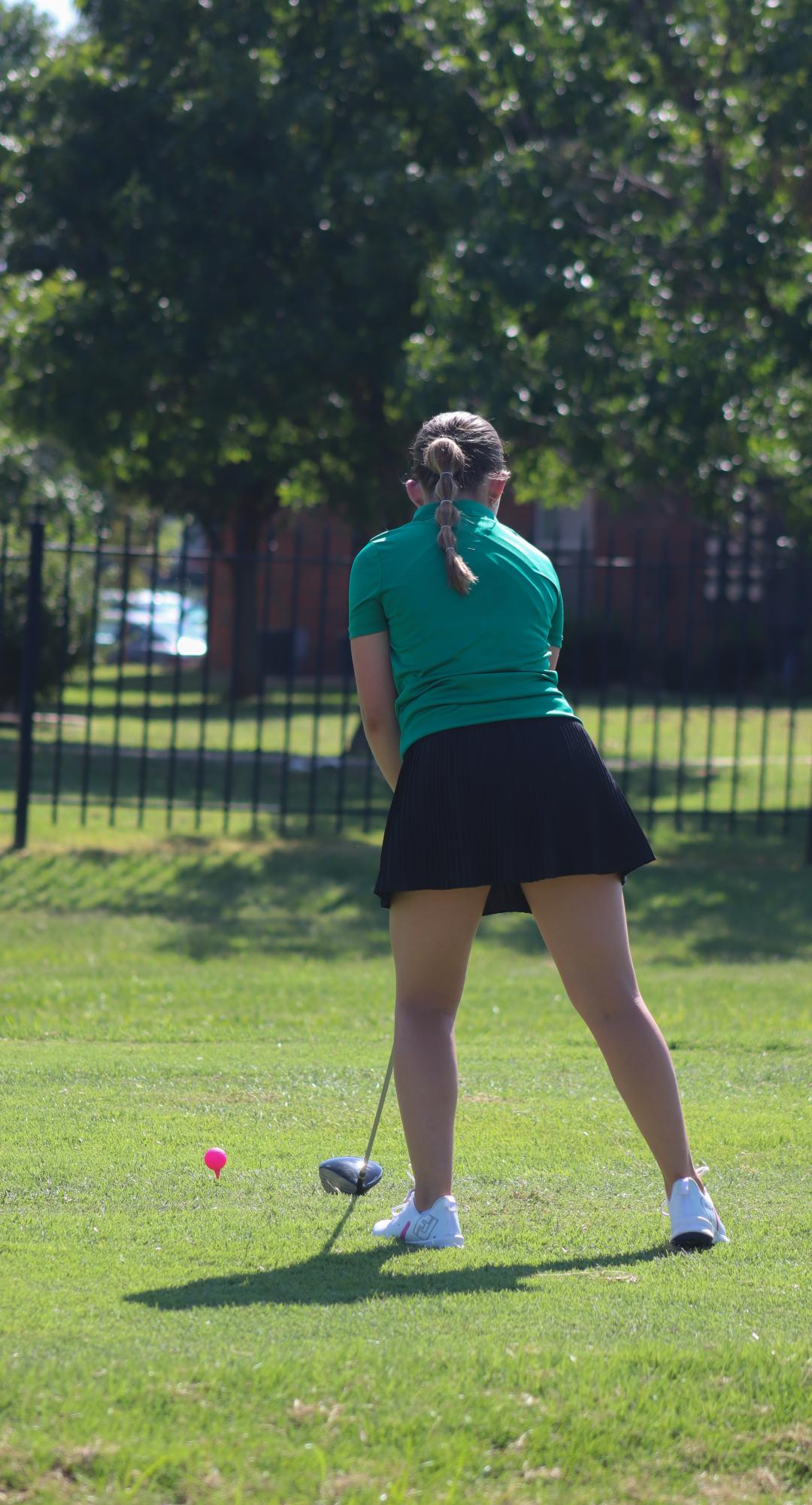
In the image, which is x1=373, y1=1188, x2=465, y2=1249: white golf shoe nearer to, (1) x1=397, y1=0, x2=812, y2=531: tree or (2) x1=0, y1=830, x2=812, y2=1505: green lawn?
(2) x1=0, y1=830, x2=812, y2=1505: green lawn

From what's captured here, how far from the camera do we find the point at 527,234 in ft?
40.5

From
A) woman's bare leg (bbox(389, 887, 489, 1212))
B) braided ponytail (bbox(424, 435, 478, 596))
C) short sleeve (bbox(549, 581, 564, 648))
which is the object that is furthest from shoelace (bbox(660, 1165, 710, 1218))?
braided ponytail (bbox(424, 435, 478, 596))

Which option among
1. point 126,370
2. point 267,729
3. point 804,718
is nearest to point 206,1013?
point 126,370

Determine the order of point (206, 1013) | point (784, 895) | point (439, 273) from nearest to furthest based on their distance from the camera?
point (206, 1013) < point (784, 895) < point (439, 273)

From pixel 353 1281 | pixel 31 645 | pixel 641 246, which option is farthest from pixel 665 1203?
pixel 641 246

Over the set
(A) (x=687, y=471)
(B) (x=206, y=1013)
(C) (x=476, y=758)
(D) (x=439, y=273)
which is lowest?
(B) (x=206, y=1013)

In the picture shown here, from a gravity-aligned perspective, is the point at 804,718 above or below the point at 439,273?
below

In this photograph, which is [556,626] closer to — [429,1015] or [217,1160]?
[429,1015]

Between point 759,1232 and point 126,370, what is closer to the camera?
point 759,1232

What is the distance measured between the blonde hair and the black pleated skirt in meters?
0.37

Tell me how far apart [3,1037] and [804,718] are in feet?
68.9

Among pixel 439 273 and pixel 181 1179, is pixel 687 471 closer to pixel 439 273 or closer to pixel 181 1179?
pixel 439 273

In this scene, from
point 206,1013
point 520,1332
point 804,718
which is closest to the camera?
point 520,1332

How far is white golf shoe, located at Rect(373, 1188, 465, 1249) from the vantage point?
3.82m
